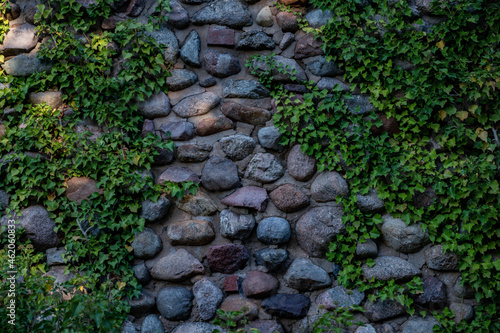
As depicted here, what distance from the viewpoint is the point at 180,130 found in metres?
3.01

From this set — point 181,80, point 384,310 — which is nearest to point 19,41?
point 181,80

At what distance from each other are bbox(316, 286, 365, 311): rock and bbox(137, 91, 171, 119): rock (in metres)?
1.71

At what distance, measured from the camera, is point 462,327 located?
8.27 feet

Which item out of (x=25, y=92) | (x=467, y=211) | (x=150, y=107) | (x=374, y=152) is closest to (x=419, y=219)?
(x=467, y=211)

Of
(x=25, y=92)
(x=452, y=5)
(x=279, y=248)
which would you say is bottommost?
(x=279, y=248)

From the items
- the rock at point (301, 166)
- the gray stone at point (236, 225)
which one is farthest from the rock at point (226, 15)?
the gray stone at point (236, 225)

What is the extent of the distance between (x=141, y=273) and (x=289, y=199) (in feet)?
3.72

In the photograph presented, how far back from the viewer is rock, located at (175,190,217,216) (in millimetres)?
2893

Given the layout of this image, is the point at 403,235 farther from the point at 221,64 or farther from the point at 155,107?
the point at 155,107

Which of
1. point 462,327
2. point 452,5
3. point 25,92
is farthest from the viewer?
point 25,92

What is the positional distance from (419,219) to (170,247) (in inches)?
66.2

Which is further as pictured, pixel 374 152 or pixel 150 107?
pixel 150 107

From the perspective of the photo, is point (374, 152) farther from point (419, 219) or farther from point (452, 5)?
point (452, 5)

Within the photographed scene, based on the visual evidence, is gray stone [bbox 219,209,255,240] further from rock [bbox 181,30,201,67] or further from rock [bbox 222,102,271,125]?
rock [bbox 181,30,201,67]
